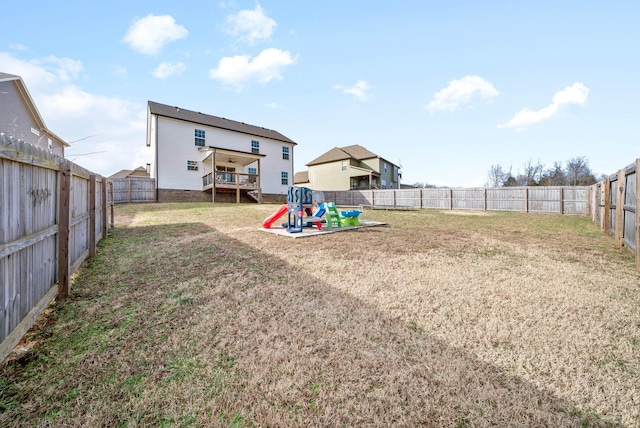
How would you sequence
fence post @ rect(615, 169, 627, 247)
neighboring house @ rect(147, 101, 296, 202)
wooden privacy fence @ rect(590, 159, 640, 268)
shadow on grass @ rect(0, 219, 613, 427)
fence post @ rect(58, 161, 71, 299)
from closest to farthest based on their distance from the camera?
shadow on grass @ rect(0, 219, 613, 427) < fence post @ rect(58, 161, 71, 299) < wooden privacy fence @ rect(590, 159, 640, 268) < fence post @ rect(615, 169, 627, 247) < neighboring house @ rect(147, 101, 296, 202)

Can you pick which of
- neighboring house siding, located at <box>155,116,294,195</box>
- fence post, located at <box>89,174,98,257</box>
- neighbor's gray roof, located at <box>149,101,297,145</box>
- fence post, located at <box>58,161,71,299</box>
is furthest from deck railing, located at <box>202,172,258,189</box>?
fence post, located at <box>58,161,71,299</box>

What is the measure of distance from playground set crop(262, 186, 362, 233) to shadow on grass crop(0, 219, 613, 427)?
185 inches

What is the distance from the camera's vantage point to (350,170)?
3294 centimetres

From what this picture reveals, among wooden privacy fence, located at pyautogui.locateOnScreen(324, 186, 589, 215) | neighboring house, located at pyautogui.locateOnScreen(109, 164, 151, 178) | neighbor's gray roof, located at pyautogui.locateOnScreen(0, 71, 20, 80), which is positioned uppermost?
neighbor's gray roof, located at pyautogui.locateOnScreen(0, 71, 20, 80)

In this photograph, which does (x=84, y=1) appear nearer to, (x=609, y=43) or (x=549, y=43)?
(x=549, y=43)

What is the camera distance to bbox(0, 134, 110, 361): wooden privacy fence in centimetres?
217

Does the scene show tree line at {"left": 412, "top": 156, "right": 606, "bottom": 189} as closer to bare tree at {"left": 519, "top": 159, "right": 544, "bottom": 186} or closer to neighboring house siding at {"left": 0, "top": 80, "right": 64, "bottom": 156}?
bare tree at {"left": 519, "top": 159, "right": 544, "bottom": 186}

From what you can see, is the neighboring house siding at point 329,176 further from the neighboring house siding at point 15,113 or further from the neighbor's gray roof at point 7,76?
the neighbor's gray roof at point 7,76

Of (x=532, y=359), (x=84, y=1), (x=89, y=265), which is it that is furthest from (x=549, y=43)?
(x=89, y=265)

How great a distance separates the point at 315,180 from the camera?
3722cm

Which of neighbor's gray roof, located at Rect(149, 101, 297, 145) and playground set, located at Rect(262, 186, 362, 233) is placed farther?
neighbor's gray roof, located at Rect(149, 101, 297, 145)

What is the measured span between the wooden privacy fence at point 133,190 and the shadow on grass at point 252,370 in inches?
741

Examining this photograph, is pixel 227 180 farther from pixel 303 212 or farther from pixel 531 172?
pixel 531 172

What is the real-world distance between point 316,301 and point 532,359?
2.13 m
